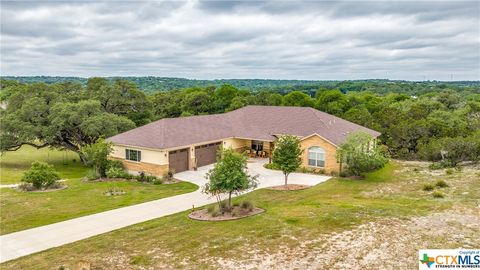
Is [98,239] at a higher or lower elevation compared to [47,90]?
lower

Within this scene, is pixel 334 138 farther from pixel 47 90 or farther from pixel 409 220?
pixel 47 90

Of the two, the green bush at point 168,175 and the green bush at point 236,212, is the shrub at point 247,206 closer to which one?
the green bush at point 236,212

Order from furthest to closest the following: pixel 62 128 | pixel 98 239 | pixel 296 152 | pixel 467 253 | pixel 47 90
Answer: pixel 47 90
pixel 62 128
pixel 296 152
pixel 98 239
pixel 467 253

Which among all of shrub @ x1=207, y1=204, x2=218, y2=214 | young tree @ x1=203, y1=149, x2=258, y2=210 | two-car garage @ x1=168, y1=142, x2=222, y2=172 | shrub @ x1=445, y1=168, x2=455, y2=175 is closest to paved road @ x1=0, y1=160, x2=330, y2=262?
shrub @ x1=207, y1=204, x2=218, y2=214

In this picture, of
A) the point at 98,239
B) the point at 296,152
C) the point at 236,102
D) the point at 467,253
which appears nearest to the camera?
the point at 467,253

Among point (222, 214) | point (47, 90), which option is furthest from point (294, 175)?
point (47, 90)

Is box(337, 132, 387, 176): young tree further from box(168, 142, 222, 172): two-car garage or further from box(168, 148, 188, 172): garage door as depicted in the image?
box(168, 148, 188, 172): garage door

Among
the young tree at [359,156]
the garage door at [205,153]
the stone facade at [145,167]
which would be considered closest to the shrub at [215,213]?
the stone facade at [145,167]
